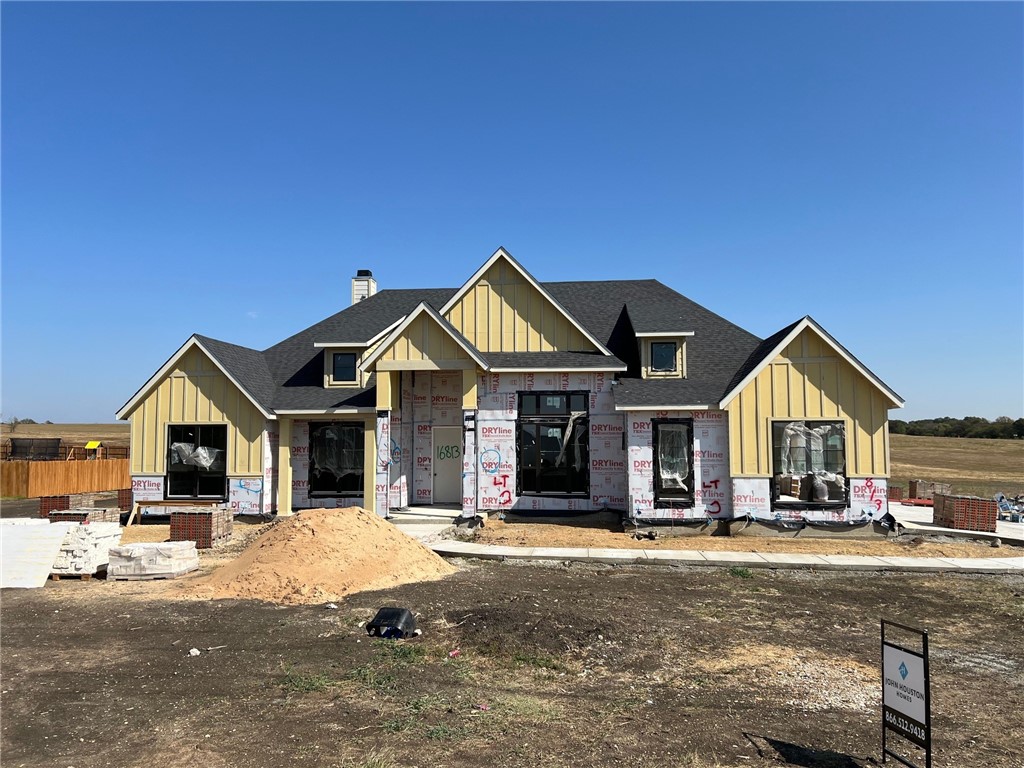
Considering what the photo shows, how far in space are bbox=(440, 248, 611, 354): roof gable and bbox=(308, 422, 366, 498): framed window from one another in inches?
192

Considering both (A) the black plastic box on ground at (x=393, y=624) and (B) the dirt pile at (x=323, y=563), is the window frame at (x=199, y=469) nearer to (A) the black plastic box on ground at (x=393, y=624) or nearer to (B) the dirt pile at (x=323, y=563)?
(B) the dirt pile at (x=323, y=563)

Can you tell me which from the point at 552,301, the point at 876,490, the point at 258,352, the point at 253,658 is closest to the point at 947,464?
the point at 876,490

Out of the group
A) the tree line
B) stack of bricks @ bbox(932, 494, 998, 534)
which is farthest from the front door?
the tree line

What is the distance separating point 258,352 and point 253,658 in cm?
1706

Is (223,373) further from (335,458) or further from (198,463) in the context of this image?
(335,458)

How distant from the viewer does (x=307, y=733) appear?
574cm

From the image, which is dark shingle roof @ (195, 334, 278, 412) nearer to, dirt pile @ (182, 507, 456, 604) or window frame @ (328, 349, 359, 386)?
window frame @ (328, 349, 359, 386)

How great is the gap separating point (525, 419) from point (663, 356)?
15.7ft

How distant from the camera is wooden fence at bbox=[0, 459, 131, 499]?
2873 centimetres

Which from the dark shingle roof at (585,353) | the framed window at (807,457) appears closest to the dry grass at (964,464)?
the framed window at (807,457)

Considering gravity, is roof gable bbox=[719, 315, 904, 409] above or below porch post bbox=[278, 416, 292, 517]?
above

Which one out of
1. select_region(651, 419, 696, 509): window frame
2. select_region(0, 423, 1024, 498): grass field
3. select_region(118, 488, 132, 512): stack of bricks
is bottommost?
select_region(0, 423, 1024, 498): grass field

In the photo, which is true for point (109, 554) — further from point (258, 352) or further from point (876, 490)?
point (876, 490)

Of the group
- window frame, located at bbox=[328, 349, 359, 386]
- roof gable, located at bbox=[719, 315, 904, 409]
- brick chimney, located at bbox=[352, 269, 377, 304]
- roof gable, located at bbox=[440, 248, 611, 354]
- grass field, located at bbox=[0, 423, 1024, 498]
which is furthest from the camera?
grass field, located at bbox=[0, 423, 1024, 498]
